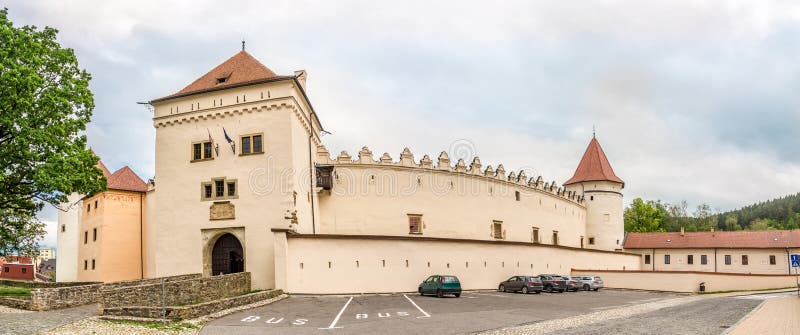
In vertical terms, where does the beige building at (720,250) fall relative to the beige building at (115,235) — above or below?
below

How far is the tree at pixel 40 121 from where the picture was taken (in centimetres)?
2191

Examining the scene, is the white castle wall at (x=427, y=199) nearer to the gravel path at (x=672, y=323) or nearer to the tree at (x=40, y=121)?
the tree at (x=40, y=121)

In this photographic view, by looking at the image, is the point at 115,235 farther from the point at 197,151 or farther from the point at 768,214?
the point at 768,214

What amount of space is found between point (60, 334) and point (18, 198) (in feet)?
40.5

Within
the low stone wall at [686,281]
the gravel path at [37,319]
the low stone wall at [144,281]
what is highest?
the low stone wall at [144,281]

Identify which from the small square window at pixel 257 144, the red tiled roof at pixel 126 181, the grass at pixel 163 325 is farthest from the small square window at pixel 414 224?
the grass at pixel 163 325

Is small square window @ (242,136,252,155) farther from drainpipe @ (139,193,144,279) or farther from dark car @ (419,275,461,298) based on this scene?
drainpipe @ (139,193,144,279)

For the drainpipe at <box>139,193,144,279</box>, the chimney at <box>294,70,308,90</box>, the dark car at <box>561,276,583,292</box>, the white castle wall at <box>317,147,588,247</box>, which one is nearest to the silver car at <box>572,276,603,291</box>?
the dark car at <box>561,276,583,292</box>

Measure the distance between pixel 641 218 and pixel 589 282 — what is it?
49328 mm

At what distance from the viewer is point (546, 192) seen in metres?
49.3

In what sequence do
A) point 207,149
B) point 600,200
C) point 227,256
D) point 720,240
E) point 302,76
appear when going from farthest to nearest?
point 720,240, point 600,200, point 302,76, point 207,149, point 227,256

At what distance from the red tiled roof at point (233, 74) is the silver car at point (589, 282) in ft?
79.2

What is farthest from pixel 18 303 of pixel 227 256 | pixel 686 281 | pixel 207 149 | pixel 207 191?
pixel 686 281

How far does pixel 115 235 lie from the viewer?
36.8 metres
